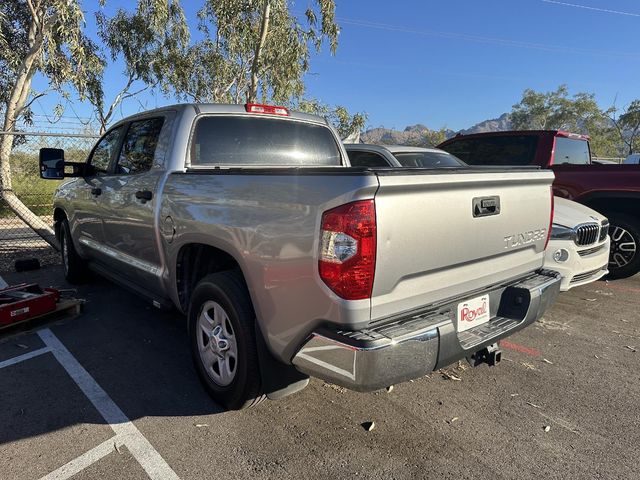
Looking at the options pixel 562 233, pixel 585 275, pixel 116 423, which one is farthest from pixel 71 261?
pixel 585 275

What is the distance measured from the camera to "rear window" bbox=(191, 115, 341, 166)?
3.46 m

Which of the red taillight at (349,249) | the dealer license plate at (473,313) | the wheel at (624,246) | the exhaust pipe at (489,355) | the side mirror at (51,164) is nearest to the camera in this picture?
the red taillight at (349,249)

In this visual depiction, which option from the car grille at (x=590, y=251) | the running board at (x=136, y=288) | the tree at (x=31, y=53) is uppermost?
the tree at (x=31, y=53)

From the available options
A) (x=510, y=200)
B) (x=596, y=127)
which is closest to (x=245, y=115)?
(x=510, y=200)

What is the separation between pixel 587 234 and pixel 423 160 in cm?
247

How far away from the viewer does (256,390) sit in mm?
2633

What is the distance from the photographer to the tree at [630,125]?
43.2m

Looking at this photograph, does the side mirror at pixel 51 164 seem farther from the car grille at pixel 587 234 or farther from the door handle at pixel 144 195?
the car grille at pixel 587 234

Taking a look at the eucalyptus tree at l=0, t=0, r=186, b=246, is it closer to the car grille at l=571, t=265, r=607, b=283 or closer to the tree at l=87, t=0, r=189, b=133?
the tree at l=87, t=0, r=189, b=133

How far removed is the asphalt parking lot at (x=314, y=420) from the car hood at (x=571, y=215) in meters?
1.36

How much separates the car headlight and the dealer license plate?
8.11ft

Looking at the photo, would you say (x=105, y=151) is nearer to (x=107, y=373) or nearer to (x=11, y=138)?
(x=107, y=373)

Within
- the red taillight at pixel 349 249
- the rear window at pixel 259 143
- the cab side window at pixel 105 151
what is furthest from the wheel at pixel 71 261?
the red taillight at pixel 349 249

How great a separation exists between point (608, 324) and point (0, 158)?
10.4 m
